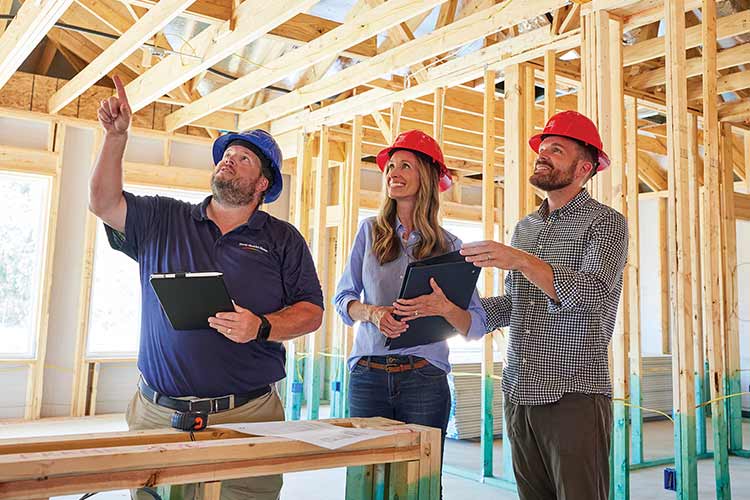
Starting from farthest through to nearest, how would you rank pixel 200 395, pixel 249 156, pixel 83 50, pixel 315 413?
pixel 83 50
pixel 315 413
pixel 249 156
pixel 200 395

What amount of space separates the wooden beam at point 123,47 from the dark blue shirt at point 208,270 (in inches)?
97.3

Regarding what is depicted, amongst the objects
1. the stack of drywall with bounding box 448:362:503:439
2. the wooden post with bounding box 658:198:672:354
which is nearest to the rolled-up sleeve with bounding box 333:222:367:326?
the stack of drywall with bounding box 448:362:503:439

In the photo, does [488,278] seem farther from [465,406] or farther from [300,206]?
[300,206]

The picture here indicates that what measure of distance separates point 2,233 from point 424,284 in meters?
5.82

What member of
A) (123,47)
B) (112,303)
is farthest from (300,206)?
(123,47)

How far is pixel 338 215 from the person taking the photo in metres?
7.59

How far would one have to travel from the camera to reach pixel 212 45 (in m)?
5.08

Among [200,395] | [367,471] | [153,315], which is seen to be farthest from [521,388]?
[153,315]

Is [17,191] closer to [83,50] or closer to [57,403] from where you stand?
[83,50]

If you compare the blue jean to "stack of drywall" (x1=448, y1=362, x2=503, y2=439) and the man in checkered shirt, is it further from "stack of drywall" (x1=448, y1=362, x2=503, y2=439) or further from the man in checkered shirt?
"stack of drywall" (x1=448, y1=362, x2=503, y2=439)

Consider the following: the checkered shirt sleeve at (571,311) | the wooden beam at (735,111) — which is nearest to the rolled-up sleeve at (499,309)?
the checkered shirt sleeve at (571,311)

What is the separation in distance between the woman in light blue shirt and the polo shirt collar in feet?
1.45

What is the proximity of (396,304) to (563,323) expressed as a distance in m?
0.51

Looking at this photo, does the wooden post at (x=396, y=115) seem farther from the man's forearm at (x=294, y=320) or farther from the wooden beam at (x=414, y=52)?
the man's forearm at (x=294, y=320)
